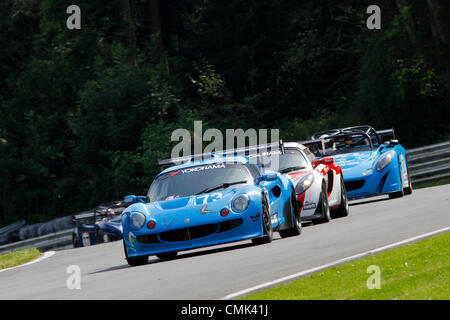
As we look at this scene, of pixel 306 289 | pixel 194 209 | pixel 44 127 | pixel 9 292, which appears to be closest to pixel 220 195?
pixel 194 209

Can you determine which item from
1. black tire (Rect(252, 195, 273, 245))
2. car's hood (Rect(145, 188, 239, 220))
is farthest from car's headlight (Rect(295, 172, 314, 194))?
car's hood (Rect(145, 188, 239, 220))

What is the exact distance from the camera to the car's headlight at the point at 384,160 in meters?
18.8

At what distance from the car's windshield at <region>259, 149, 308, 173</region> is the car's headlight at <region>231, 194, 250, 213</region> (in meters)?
3.77

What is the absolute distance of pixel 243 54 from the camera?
130ft

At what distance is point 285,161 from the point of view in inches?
643

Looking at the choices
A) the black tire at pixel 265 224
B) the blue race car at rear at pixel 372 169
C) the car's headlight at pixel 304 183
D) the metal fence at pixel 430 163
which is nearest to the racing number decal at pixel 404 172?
the blue race car at rear at pixel 372 169

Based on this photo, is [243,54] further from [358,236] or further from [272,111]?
[358,236]

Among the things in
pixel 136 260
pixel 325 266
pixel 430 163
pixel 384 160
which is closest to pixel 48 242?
pixel 384 160

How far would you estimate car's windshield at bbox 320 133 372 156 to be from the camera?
20.0 m

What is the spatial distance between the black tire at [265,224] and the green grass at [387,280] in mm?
2603

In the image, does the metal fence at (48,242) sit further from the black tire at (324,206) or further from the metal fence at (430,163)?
the black tire at (324,206)

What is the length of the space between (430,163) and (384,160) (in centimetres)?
684
